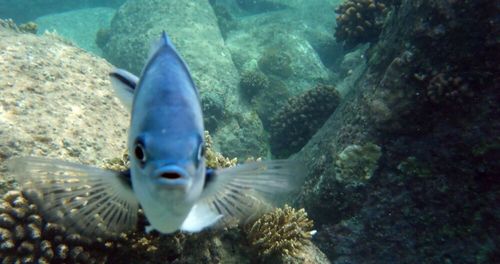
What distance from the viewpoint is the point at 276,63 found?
11.7 meters

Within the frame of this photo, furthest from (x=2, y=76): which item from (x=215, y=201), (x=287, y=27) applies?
(x=287, y=27)

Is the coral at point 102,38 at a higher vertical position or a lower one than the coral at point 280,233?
lower

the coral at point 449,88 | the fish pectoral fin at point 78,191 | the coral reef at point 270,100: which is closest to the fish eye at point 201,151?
the fish pectoral fin at point 78,191

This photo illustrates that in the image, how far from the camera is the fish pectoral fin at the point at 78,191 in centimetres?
173

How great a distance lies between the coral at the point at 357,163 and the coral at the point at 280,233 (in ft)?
3.38

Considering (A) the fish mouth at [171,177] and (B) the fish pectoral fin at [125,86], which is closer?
(A) the fish mouth at [171,177]

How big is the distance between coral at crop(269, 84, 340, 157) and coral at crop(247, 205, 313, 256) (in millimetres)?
4274

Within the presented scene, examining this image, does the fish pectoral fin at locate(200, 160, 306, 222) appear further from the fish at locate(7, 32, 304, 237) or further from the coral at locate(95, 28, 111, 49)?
the coral at locate(95, 28, 111, 49)

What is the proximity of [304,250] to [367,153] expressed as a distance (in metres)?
1.55

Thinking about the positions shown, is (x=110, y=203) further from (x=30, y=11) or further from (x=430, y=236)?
(x=30, y=11)

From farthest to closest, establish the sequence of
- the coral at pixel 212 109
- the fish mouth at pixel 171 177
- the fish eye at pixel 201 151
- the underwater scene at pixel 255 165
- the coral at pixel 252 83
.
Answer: the coral at pixel 252 83
the coral at pixel 212 109
the underwater scene at pixel 255 165
the fish eye at pixel 201 151
the fish mouth at pixel 171 177

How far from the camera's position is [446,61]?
4.30 metres

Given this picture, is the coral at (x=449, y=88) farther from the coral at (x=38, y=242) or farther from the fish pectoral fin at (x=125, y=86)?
the coral at (x=38, y=242)

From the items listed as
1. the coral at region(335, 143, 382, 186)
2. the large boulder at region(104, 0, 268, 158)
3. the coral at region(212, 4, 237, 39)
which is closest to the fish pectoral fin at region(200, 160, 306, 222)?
the coral at region(335, 143, 382, 186)
